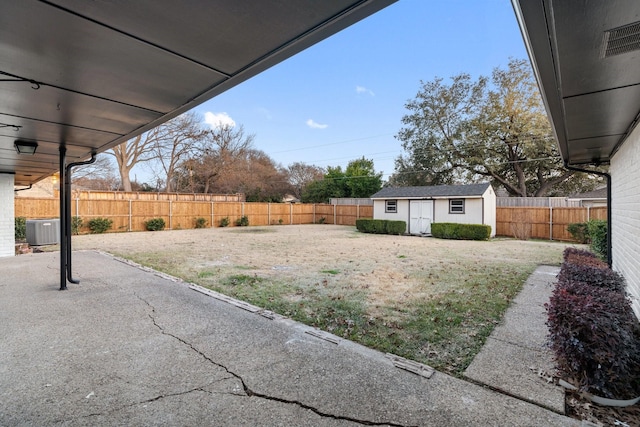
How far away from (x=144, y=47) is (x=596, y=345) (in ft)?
11.8

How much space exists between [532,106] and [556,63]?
2355cm

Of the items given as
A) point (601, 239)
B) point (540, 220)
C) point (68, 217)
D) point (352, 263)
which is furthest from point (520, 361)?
point (540, 220)

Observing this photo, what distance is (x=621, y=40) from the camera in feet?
5.38

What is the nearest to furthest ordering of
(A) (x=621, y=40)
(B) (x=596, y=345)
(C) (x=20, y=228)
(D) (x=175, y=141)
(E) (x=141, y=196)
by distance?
(A) (x=621, y=40), (B) (x=596, y=345), (C) (x=20, y=228), (E) (x=141, y=196), (D) (x=175, y=141)

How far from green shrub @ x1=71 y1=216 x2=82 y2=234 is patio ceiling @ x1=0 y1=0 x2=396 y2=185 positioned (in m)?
13.5

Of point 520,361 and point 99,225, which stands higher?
point 99,225

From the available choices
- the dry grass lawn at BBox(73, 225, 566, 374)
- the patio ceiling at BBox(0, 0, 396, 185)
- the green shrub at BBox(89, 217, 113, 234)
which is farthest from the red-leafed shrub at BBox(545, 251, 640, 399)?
the green shrub at BBox(89, 217, 113, 234)

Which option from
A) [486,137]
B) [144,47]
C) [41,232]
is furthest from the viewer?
[486,137]

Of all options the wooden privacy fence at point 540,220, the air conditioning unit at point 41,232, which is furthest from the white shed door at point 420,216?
the air conditioning unit at point 41,232

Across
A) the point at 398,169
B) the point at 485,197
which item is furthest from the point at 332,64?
the point at 398,169

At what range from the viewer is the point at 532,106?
67.5ft

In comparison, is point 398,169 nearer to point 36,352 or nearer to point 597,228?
point 597,228

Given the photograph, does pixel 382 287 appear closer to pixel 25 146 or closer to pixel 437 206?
pixel 25 146

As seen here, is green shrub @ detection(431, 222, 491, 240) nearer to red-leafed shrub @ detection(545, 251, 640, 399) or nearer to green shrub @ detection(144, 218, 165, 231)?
red-leafed shrub @ detection(545, 251, 640, 399)
